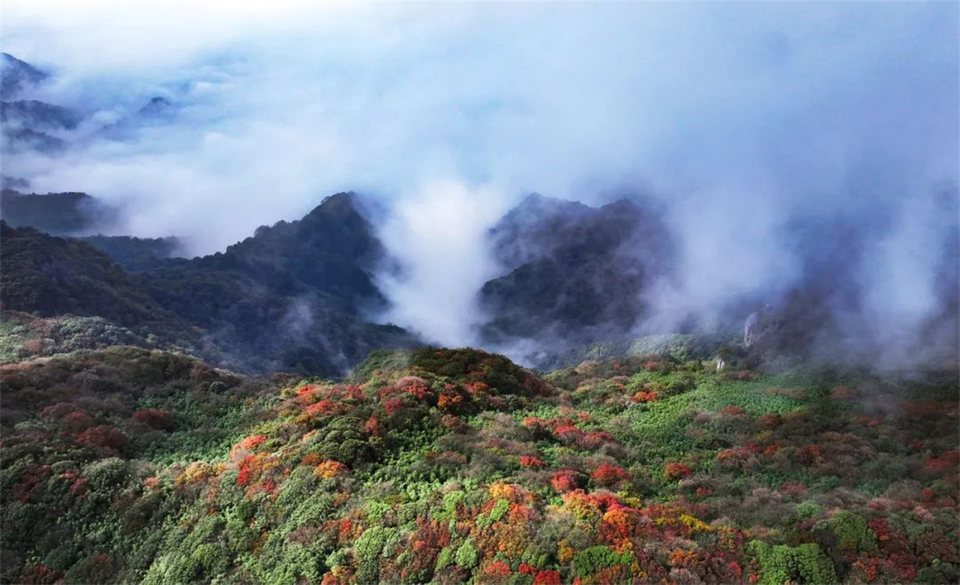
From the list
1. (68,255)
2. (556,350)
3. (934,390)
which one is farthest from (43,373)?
(556,350)

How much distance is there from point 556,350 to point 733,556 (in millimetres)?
151435

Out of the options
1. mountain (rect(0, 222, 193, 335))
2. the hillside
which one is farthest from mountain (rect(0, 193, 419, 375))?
the hillside

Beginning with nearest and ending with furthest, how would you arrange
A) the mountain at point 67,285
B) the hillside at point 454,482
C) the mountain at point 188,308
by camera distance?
the hillside at point 454,482 → the mountain at point 67,285 → the mountain at point 188,308

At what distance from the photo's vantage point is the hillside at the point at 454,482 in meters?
26.5

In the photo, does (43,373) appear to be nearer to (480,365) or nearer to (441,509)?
(480,365)

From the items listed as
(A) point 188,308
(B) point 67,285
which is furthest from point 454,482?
(A) point 188,308

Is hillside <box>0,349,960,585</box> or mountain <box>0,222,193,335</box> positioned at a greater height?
mountain <box>0,222,193,335</box>

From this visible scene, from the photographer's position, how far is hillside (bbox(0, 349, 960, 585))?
26453mm

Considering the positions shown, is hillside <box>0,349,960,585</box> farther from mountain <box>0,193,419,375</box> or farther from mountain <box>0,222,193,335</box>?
mountain <box>0,222,193,335</box>

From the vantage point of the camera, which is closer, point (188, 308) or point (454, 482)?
point (454, 482)

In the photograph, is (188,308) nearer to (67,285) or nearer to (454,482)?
(67,285)

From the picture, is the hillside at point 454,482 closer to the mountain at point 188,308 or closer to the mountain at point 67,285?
the mountain at point 188,308

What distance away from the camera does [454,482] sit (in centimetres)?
3234

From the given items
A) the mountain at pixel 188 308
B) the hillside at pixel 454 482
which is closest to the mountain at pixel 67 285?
the mountain at pixel 188 308
